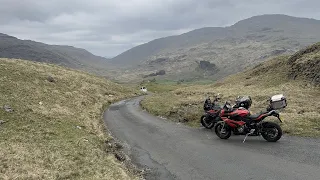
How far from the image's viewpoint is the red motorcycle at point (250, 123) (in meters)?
16.6

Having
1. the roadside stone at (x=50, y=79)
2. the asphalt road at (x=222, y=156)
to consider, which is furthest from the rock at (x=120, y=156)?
the roadside stone at (x=50, y=79)

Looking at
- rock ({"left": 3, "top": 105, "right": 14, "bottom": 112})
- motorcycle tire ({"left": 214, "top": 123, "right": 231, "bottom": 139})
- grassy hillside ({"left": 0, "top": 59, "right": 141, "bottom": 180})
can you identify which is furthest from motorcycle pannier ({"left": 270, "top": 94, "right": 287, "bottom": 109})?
rock ({"left": 3, "top": 105, "right": 14, "bottom": 112})

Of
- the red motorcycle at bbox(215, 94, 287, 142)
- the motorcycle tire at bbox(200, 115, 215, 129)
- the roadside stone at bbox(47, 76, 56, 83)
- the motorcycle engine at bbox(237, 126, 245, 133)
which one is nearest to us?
the red motorcycle at bbox(215, 94, 287, 142)

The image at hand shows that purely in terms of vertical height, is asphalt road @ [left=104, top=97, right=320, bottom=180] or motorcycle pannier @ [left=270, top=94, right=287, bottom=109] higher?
motorcycle pannier @ [left=270, top=94, right=287, bottom=109]

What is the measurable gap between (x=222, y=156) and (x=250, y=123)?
3.14 m

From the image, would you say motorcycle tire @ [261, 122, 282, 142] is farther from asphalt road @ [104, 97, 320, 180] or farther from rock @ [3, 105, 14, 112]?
rock @ [3, 105, 14, 112]

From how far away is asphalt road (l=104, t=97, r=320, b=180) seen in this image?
12.6 metres

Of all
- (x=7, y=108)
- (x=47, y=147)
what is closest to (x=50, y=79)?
(x=7, y=108)

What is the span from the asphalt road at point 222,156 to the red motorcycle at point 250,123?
16.0 inches

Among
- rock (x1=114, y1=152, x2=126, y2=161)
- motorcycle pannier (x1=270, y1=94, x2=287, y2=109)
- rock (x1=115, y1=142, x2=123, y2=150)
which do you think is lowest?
rock (x1=115, y1=142, x2=123, y2=150)

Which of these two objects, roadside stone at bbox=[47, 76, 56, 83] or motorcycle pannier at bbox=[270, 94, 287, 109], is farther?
roadside stone at bbox=[47, 76, 56, 83]

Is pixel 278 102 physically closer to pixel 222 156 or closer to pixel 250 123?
Result: pixel 250 123

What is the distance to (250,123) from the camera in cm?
1747

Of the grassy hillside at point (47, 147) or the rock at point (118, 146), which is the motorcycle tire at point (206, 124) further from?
the grassy hillside at point (47, 147)
